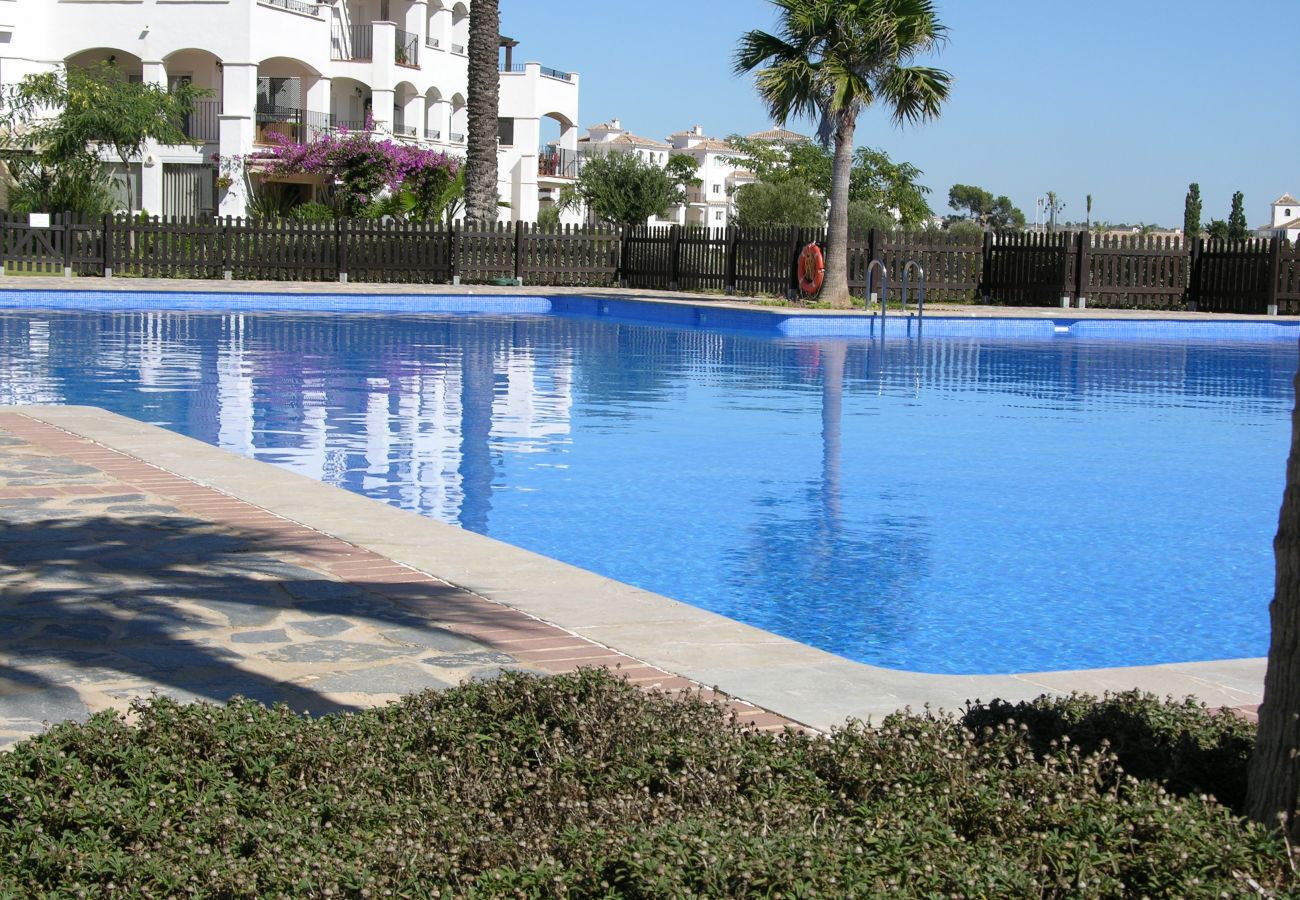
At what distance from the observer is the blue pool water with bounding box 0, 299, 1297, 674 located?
297 inches

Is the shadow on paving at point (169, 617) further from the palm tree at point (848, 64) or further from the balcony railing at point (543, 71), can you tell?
the balcony railing at point (543, 71)

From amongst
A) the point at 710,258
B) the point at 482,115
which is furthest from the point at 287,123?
the point at 710,258

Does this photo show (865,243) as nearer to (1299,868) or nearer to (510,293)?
(510,293)

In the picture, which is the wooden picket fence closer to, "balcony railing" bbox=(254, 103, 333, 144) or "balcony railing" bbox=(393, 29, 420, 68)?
"balcony railing" bbox=(254, 103, 333, 144)

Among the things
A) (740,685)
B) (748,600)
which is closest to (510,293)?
(748,600)

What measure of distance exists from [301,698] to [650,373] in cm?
1369

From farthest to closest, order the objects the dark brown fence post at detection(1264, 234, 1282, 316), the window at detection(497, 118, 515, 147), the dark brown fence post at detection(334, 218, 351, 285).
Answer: the window at detection(497, 118, 515, 147) → the dark brown fence post at detection(334, 218, 351, 285) → the dark brown fence post at detection(1264, 234, 1282, 316)

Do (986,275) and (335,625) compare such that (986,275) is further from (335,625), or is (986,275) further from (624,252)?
(335,625)

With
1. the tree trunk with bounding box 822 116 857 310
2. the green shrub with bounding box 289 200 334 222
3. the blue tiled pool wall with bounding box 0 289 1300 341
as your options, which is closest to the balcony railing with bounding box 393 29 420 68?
the green shrub with bounding box 289 200 334 222

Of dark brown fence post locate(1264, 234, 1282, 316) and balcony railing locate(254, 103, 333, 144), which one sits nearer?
dark brown fence post locate(1264, 234, 1282, 316)

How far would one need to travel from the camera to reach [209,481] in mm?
8430

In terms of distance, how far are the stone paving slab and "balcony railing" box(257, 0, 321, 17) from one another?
38904 mm

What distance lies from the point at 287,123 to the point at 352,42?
596 cm

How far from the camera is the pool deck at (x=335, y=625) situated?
4.74 meters
